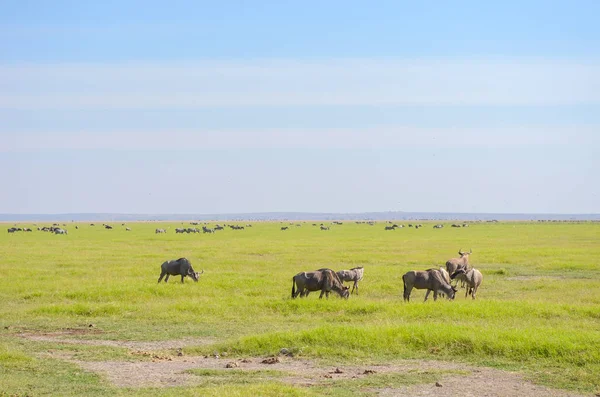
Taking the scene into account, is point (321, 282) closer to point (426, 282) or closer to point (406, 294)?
point (406, 294)

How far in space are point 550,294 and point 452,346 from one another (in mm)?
11655

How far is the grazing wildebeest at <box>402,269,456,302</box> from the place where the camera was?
2389cm

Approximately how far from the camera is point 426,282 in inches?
944

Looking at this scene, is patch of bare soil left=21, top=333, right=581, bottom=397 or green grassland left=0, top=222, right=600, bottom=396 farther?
green grassland left=0, top=222, right=600, bottom=396

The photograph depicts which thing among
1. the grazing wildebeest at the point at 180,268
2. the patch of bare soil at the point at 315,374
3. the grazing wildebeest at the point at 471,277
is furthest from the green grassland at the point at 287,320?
the grazing wildebeest at the point at 471,277

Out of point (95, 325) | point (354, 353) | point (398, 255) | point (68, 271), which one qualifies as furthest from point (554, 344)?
point (398, 255)

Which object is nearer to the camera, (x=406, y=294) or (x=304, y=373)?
(x=304, y=373)

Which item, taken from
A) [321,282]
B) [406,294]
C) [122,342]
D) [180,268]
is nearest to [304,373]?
[122,342]

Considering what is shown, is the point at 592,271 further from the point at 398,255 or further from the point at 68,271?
the point at 68,271

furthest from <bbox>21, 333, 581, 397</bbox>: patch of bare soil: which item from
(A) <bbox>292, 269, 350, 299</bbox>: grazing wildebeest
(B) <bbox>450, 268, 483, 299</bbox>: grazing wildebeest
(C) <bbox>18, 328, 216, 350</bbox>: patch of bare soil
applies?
(B) <bbox>450, 268, 483, 299</bbox>: grazing wildebeest

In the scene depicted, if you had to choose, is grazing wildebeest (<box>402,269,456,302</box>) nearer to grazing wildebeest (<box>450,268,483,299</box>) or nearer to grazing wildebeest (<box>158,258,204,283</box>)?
grazing wildebeest (<box>450,268,483,299</box>)

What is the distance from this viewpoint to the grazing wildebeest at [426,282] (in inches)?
941

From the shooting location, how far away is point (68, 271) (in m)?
33.8

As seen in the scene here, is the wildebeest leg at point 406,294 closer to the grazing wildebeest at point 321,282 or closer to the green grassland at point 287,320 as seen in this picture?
the green grassland at point 287,320
